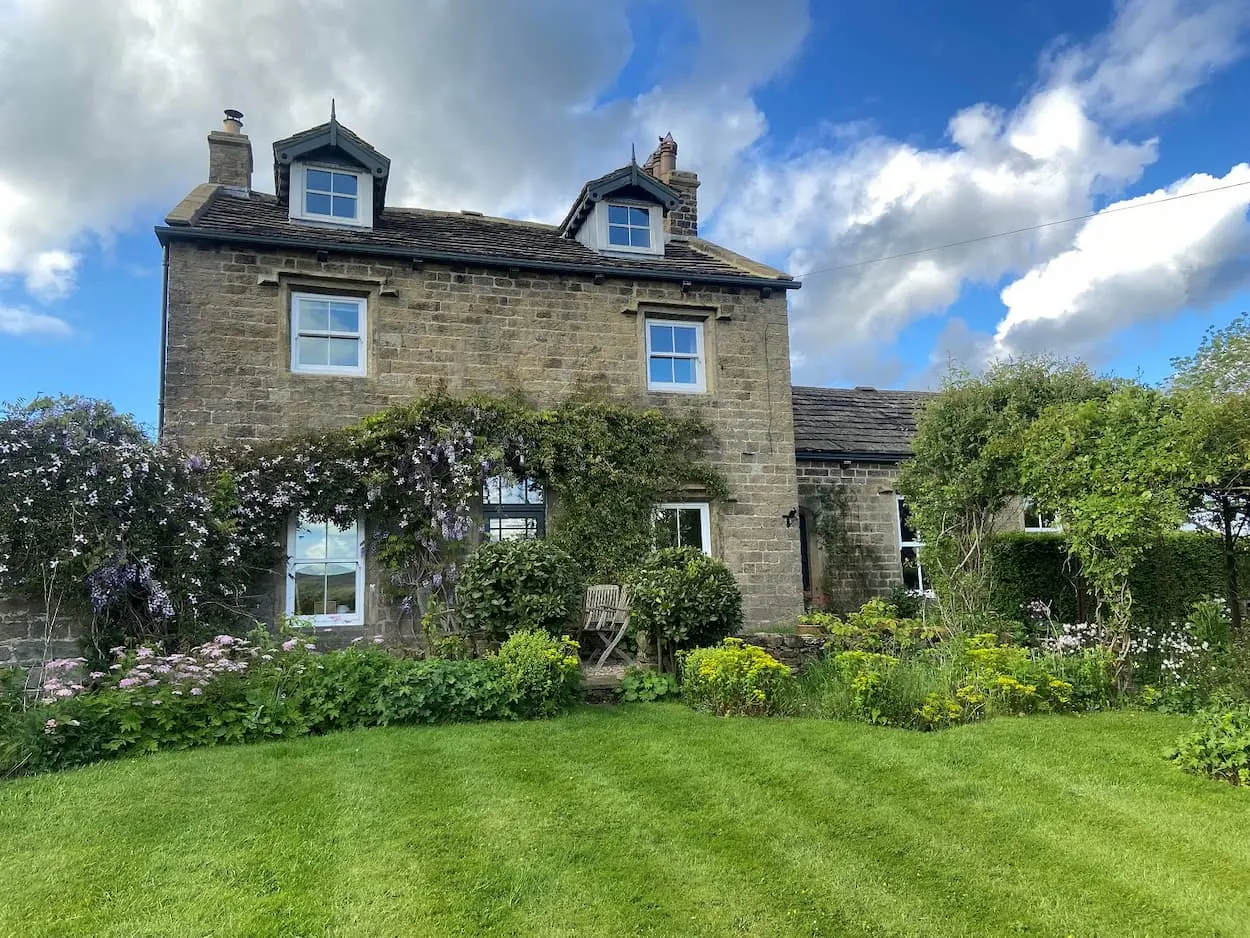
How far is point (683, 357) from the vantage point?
13.7 m

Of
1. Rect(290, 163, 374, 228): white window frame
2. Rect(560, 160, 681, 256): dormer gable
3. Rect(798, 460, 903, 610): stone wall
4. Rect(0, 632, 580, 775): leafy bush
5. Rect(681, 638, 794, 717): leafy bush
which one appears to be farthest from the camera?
Rect(798, 460, 903, 610): stone wall

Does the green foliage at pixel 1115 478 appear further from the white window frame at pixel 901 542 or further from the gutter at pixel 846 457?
the white window frame at pixel 901 542

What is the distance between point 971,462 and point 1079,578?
4725 millimetres

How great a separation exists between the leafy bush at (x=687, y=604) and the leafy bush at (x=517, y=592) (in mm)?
908

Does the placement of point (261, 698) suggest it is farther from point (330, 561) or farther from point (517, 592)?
point (330, 561)

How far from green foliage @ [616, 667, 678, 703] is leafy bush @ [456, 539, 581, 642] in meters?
1.19

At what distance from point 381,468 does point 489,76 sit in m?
5.63

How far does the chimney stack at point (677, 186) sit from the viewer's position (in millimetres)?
15922

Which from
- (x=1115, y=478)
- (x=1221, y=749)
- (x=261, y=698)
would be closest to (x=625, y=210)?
(x=1115, y=478)

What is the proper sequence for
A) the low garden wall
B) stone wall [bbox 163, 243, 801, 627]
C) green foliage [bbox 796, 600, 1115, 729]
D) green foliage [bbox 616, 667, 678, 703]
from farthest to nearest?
stone wall [bbox 163, 243, 801, 627], the low garden wall, green foliage [bbox 616, 667, 678, 703], green foliage [bbox 796, 600, 1115, 729]

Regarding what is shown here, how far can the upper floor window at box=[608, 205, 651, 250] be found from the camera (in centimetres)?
1442

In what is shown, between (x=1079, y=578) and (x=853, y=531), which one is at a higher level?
(x=853, y=531)

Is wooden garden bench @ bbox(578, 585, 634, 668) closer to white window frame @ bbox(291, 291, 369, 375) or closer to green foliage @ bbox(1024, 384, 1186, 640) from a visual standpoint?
white window frame @ bbox(291, 291, 369, 375)

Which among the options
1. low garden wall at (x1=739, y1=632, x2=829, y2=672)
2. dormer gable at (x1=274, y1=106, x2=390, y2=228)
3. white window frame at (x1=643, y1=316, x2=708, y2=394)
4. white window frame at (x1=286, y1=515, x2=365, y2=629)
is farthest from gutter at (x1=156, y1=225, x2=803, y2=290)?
low garden wall at (x1=739, y1=632, x2=829, y2=672)
